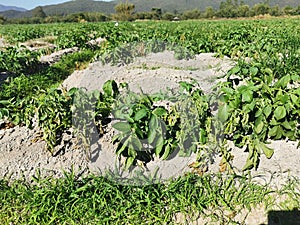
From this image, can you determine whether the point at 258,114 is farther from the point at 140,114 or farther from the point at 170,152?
the point at 140,114

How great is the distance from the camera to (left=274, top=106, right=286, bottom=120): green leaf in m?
2.60

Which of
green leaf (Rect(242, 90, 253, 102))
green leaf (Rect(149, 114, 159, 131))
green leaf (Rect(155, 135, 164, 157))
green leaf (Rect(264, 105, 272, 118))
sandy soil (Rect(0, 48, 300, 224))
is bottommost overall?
sandy soil (Rect(0, 48, 300, 224))

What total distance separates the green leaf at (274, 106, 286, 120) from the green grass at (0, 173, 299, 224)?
53cm

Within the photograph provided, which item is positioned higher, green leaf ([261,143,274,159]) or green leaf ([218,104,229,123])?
green leaf ([218,104,229,123])

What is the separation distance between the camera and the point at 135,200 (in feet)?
8.34

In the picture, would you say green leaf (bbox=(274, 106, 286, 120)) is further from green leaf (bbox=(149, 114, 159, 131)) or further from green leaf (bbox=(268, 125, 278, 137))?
green leaf (bbox=(149, 114, 159, 131))

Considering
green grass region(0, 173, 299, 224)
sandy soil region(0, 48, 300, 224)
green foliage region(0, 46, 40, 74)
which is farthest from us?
green foliage region(0, 46, 40, 74)

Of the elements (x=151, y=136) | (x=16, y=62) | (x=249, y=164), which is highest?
(x=16, y=62)

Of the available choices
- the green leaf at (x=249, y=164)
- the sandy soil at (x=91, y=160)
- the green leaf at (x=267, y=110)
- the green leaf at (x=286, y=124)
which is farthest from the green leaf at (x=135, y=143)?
the green leaf at (x=286, y=124)

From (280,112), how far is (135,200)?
132 centimetres

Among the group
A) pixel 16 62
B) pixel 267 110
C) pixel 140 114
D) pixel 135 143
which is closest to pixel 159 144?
pixel 135 143

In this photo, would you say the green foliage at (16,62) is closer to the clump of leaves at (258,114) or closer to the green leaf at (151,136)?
the green leaf at (151,136)

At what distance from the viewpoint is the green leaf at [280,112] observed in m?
2.60

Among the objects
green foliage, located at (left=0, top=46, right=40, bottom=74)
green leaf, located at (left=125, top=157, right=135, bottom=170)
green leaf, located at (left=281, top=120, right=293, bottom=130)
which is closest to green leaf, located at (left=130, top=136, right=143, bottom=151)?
green leaf, located at (left=125, top=157, right=135, bottom=170)
